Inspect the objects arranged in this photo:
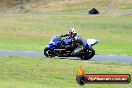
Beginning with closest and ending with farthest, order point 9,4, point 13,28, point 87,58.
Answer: point 87,58
point 13,28
point 9,4

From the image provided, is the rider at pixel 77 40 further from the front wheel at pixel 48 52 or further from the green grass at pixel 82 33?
the green grass at pixel 82 33

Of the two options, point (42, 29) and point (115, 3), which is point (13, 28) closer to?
point (42, 29)

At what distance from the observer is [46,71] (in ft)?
72.0

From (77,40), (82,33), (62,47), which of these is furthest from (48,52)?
(82,33)

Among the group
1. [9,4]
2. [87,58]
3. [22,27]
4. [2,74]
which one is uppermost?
[2,74]

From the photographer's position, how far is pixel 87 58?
27.7 metres

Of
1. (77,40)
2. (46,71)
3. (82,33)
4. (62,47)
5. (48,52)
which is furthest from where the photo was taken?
(82,33)

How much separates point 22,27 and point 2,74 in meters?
29.7

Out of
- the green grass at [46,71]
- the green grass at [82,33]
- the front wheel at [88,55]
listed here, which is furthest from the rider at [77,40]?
the green grass at [82,33]

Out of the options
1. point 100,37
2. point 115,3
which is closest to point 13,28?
point 100,37

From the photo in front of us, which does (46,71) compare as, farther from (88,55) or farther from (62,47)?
(62,47)

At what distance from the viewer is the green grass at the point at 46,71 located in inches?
753

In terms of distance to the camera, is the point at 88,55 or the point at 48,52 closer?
the point at 88,55

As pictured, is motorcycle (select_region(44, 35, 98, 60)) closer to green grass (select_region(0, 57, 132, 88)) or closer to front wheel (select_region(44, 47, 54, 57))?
front wheel (select_region(44, 47, 54, 57))
